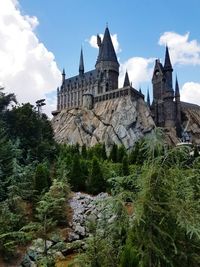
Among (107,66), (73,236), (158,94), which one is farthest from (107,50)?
(73,236)

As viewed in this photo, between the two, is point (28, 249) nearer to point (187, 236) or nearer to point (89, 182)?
point (89, 182)

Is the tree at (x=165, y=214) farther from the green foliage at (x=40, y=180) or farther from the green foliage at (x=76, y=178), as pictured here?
the green foliage at (x=76, y=178)

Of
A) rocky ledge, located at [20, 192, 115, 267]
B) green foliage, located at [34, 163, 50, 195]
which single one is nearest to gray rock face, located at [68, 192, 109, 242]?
rocky ledge, located at [20, 192, 115, 267]

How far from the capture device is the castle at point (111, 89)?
2817 inches

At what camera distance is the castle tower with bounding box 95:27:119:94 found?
76.1 m

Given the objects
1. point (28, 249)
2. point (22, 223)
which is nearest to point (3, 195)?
point (22, 223)

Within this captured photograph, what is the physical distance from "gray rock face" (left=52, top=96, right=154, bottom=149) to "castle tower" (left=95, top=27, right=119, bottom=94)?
7.63 meters

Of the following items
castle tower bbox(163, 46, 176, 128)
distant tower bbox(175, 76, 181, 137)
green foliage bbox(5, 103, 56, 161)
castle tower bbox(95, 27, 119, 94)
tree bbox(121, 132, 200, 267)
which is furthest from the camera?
castle tower bbox(95, 27, 119, 94)

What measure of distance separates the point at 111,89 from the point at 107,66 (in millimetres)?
5726

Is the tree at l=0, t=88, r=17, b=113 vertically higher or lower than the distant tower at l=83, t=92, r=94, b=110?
lower

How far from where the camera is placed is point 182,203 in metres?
8.58

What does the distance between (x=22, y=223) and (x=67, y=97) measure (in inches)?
2487

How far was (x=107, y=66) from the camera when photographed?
257 ft

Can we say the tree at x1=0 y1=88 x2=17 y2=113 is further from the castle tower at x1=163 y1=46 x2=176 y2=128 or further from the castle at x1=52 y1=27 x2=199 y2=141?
the castle tower at x1=163 y1=46 x2=176 y2=128
